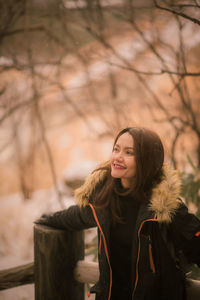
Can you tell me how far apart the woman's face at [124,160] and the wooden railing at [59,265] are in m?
0.46

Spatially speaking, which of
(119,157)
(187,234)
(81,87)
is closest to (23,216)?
(81,87)

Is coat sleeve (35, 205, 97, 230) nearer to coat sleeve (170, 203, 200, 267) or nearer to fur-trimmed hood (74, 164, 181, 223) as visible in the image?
fur-trimmed hood (74, 164, 181, 223)

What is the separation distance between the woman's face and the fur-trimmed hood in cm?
16

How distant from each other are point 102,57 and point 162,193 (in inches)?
78.6

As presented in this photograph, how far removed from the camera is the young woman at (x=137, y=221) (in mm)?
1260

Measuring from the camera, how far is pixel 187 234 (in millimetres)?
1224

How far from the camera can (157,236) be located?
4.23ft

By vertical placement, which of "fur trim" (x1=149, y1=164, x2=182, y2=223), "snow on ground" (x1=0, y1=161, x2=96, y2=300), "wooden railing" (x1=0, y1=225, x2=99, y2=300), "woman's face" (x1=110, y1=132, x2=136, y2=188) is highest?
"woman's face" (x1=110, y1=132, x2=136, y2=188)

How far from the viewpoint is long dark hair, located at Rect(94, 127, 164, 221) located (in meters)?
1.37

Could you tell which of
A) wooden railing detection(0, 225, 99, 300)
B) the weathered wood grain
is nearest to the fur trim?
wooden railing detection(0, 225, 99, 300)

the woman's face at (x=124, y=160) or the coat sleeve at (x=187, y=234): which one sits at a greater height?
the woman's face at (x=124, y=160)

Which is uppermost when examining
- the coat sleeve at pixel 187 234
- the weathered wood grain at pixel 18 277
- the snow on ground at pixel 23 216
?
the coat sleeve at pixel 187 234

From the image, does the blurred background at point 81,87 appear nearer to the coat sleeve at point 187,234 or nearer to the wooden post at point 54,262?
the coat sleeve at point 187,234

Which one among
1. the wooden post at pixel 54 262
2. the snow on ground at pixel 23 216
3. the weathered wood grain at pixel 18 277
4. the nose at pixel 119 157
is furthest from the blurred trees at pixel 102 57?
the weathered wood grain at pixel 18 277
